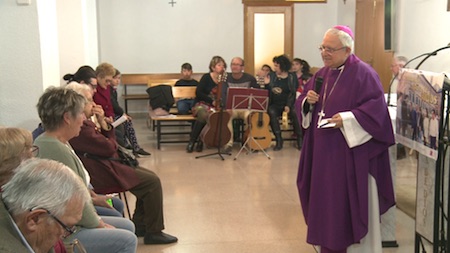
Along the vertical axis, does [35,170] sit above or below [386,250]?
above

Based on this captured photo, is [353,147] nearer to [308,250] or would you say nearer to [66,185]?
[308,250]

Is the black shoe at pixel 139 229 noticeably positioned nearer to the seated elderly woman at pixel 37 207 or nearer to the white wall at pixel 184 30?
the seated elderly woman at pixel 37 207

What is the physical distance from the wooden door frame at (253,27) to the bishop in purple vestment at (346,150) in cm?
805

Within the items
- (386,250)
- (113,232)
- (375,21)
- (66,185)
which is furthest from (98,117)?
(375,21)

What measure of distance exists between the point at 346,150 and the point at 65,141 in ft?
5.41

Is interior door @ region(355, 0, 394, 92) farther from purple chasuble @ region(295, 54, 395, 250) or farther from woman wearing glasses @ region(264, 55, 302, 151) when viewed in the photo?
purple chasuble @ region(295, 54, 395, 250)

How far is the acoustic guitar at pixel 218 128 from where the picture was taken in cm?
711

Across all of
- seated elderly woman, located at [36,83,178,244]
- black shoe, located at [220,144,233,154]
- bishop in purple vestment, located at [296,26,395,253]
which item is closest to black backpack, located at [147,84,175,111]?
black shoe, located at [220,144,233,154]

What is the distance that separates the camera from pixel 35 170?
162 centimetres

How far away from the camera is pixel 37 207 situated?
1554mm

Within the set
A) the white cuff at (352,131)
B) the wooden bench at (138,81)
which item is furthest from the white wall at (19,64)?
the wooden bench at (138,81)

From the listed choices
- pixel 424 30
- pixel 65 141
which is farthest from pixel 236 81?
pixel 65 141

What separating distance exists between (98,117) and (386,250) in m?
2.47

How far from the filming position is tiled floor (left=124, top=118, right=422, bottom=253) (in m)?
3.92
